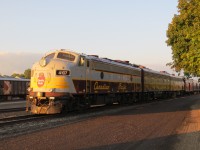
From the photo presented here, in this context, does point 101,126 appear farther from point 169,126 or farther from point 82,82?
point 82,82

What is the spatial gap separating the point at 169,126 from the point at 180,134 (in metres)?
2.38

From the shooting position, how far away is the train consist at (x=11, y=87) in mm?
48688

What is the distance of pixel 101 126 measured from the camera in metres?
15.1

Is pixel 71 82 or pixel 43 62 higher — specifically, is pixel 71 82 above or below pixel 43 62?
below

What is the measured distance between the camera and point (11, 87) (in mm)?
50656

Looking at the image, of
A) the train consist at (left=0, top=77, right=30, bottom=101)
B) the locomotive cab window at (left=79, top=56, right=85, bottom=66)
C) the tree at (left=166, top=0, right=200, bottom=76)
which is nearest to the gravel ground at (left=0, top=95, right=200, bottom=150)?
the locomotive cab window at (left=79, top=56, right=85, bottom=66)

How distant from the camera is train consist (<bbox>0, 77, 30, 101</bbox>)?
160ft

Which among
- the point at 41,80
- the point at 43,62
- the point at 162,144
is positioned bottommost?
the point at 162,144

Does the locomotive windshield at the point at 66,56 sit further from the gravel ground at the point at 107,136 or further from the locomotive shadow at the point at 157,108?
the gravel ground at the point at 107,136

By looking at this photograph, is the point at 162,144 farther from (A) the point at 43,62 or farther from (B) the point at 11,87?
(B) the point at 11,87

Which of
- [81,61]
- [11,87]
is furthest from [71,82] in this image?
[11,87]

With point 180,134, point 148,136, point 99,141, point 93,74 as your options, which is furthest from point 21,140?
point 93,74

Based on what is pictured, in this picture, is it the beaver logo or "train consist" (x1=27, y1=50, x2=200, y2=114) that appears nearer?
"train consist" (x1=27, y1=50, x2=200, y2=114)

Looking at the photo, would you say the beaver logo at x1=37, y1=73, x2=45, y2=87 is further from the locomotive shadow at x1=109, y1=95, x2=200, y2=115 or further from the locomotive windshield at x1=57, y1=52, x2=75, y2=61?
the locomotive shadow at x1=109, y1=95, x2=200, y2=115
